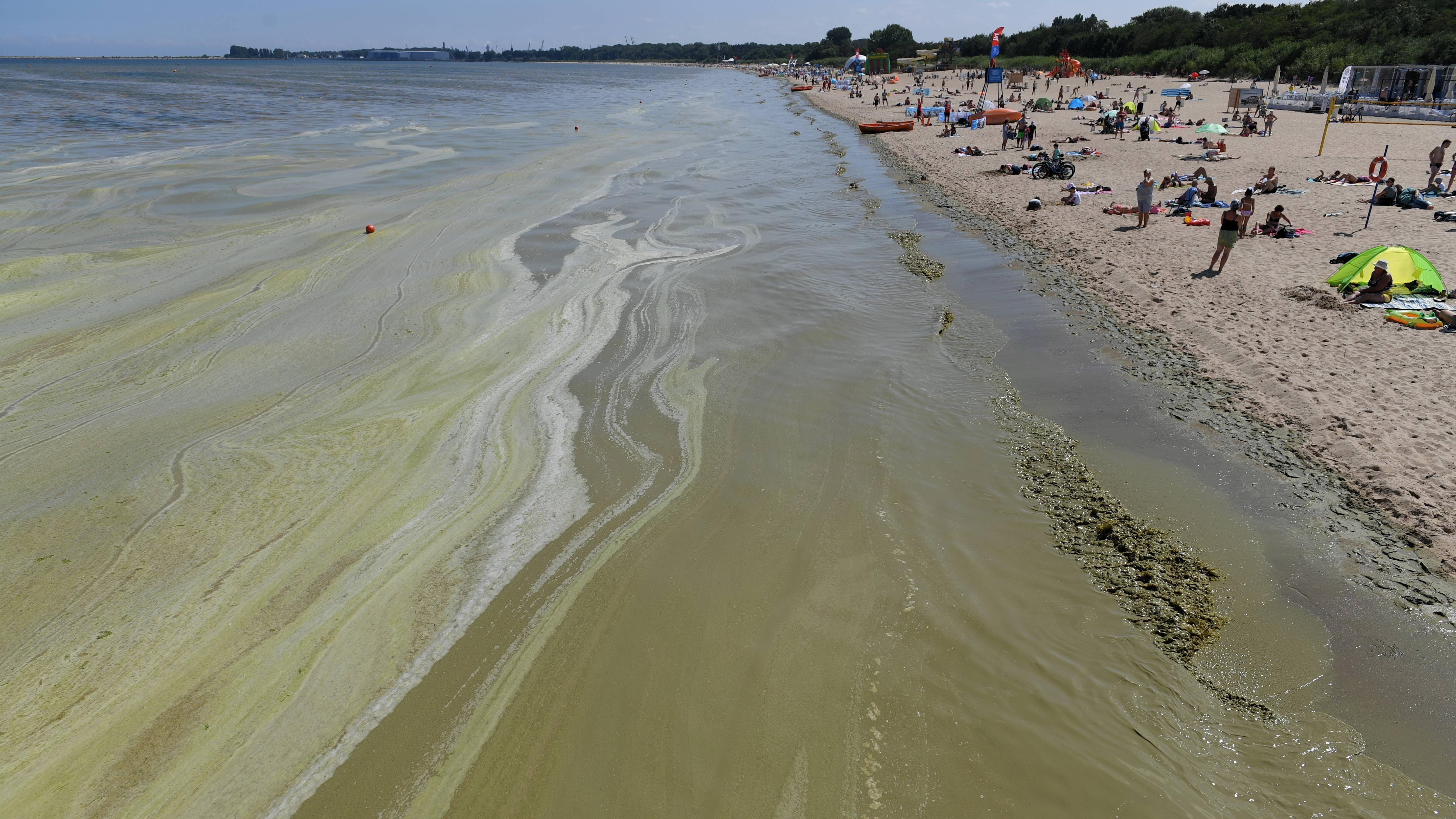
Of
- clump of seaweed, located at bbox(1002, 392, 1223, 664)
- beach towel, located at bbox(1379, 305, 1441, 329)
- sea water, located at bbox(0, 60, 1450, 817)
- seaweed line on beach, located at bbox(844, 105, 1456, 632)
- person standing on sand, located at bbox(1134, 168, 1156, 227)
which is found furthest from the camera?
person standing on sand, located at bbox(1134, 168, 1156, 227)

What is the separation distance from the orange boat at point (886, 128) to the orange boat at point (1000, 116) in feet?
13.1

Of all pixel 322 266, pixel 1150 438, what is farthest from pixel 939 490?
pixel 322 266

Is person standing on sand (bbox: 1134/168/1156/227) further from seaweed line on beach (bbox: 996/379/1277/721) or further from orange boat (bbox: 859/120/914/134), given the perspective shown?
orange boat (bbox: 859/120/914/134)

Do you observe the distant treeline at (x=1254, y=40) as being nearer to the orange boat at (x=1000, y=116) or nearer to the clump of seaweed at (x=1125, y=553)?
the orange boat at (x=1000, y=116)

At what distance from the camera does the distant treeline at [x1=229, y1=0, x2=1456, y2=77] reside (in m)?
39.3

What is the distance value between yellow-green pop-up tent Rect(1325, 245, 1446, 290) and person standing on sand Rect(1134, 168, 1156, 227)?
5.00 meters

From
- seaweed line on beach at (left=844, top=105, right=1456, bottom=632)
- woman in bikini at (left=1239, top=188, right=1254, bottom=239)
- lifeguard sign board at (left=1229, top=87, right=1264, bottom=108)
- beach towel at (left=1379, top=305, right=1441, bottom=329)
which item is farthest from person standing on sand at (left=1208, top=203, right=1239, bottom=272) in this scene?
lifeguard sign board at (left=1229, top=87, right=1264, bottom=108)

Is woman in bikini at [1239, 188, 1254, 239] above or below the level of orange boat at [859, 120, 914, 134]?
below

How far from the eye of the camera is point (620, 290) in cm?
1240

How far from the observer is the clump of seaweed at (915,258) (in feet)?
46.2

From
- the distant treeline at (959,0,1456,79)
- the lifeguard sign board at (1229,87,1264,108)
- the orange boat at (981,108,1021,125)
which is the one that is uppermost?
the distant treeline at (959,0,1456,79)

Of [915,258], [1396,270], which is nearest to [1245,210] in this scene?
[1396,270]

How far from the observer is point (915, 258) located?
49.3 feet

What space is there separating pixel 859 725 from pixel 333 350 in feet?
28.9
